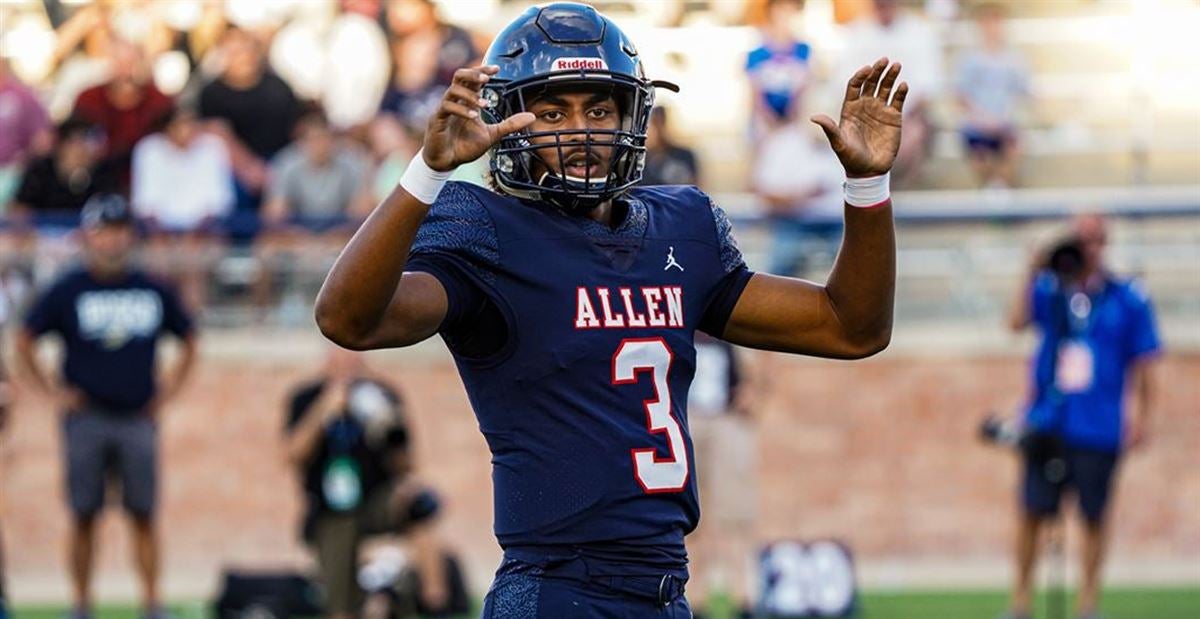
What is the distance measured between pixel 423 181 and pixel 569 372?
477mm

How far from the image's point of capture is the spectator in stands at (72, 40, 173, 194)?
41.7 ft

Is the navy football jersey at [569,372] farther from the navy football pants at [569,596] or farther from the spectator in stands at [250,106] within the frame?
the spectator in stands at [250,106]

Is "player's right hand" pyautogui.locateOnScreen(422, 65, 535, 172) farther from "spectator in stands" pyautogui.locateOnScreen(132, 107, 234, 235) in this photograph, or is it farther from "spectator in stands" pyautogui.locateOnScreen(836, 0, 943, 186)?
"spectator in stands" pyautogui.locateOnScreen(836, 0, 943, 186)

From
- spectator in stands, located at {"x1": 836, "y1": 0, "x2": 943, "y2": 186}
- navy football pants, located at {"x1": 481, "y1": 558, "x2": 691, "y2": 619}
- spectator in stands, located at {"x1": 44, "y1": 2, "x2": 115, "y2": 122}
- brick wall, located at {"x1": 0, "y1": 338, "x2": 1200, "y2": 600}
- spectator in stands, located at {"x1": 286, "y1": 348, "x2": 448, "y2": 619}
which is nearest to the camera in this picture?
navy football pants, located at {"x1": 481, "y1": 558, "x2": 691, "y2": 619}

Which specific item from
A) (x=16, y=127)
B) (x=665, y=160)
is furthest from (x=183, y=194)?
(x=665, y=160)

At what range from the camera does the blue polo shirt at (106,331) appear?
10320 millimetres

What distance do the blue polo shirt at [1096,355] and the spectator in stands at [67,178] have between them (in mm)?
5901

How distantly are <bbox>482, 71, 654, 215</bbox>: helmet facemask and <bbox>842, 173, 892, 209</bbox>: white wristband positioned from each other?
1.35 feet

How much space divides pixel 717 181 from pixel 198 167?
3.52 m

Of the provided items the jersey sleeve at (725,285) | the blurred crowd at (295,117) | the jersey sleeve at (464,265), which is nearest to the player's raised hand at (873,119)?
the jersey sleeve at (725,285)

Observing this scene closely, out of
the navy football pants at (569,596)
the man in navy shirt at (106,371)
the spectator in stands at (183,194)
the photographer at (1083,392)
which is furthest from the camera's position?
the spectator in stands at (183,194)

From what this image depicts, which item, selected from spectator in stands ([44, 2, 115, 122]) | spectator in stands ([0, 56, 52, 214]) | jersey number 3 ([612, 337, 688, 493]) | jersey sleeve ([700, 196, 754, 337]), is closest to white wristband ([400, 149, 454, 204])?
jersey number 3 ([612, 337, 688, 493])

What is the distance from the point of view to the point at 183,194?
12.5 m

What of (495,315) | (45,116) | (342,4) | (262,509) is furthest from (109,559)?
(495,315)
